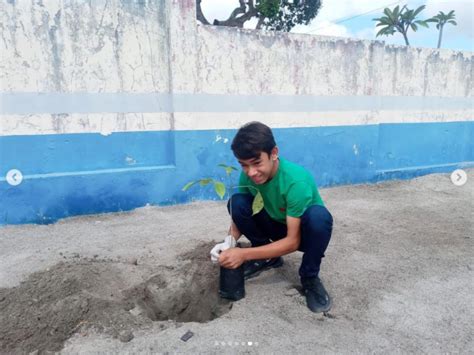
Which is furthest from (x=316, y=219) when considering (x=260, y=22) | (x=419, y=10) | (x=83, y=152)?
(x=419, y=10)

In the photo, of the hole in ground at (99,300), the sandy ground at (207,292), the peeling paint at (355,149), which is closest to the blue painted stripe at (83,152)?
the sandy ground at (207,292)

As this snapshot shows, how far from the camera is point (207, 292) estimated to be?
2389mm

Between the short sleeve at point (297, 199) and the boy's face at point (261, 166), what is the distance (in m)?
0.16

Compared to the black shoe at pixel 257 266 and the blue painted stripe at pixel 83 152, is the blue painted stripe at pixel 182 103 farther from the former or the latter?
the black shoe at pixel 257 266

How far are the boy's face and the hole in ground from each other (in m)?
0.78

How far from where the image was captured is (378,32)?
20.0m

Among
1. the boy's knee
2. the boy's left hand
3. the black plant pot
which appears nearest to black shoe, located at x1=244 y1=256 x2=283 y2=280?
the black plant pot

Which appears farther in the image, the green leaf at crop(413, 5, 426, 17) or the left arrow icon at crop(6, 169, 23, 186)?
the green leaf at crop(413, 5, 426, 17)

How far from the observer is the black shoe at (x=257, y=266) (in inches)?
102

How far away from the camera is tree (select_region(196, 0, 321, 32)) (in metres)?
13.9

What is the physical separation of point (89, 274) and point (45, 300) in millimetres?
315

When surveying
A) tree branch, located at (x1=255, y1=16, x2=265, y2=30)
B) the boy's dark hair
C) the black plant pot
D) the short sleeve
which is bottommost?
the black plant pot

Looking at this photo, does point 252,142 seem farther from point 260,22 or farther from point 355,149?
point 260,22

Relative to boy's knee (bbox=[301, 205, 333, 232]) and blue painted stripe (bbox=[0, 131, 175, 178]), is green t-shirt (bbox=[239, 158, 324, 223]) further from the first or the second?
blue painted stripe (bbox=[0, 131, 175, 178])
